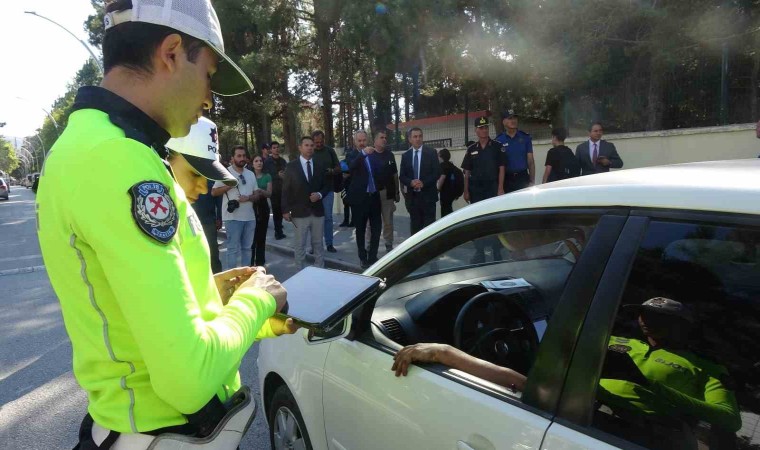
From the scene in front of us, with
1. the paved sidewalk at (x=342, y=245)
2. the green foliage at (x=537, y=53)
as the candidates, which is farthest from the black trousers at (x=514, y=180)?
the green foliage at (x=537, y=53)

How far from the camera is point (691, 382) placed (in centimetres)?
120

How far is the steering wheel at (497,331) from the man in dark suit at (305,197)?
195 inches

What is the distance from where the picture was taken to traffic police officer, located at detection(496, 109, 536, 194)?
23.4 ft

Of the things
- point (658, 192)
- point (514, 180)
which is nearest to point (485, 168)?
point (514, 180)

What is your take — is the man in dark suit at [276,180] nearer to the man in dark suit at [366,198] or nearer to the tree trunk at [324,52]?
the man in dark suit at [366,198]

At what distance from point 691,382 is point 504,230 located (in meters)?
0.65

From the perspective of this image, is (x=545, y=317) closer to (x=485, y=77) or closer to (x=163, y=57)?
(x=163, y=57)

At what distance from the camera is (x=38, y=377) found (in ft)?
14.0

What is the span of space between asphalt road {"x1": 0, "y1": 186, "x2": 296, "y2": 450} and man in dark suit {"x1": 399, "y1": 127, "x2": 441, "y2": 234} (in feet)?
6.94

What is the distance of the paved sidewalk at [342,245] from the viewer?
7.85m

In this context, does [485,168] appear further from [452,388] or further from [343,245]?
[452,388]

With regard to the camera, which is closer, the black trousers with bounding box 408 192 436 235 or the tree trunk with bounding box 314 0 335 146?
the black trousers with bounding box 408 192 436 235

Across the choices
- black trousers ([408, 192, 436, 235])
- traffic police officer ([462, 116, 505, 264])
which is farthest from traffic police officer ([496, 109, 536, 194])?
black trousers ([408, 192, 436, 235])

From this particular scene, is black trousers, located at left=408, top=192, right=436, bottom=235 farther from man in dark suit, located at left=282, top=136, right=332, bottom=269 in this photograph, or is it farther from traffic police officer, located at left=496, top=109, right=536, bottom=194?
man in dark suit, located at left=282, top=136, right=332, bottom=269
